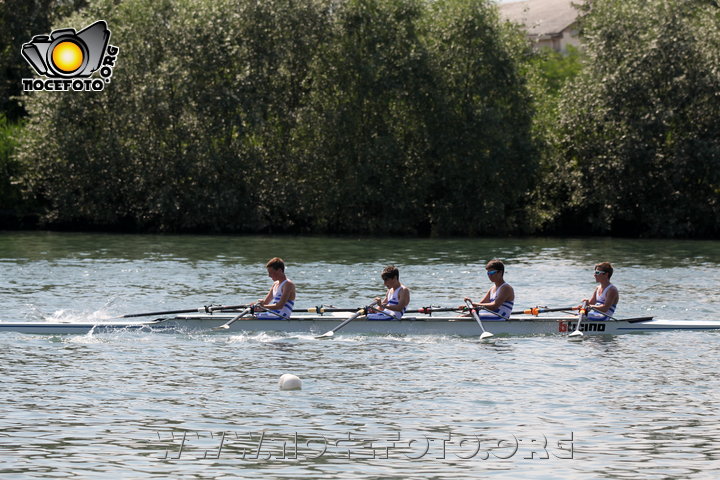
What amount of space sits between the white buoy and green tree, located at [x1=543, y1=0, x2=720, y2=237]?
4666cm

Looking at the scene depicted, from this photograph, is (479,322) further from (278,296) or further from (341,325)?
(278,296)

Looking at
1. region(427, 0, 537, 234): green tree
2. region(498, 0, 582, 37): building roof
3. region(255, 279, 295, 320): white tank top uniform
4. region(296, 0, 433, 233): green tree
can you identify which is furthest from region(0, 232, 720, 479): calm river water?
region(498, 0, 582, 37): building roof

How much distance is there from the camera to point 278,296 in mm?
23891

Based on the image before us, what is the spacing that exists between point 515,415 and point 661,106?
158ft

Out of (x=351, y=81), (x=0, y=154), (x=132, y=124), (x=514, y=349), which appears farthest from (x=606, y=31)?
(x=514, y=349)

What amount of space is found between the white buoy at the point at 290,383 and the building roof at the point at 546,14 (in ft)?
367

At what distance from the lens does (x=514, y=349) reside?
74.3ft

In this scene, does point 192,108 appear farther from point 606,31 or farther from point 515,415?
point 515,415

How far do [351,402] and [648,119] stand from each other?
1868 inches

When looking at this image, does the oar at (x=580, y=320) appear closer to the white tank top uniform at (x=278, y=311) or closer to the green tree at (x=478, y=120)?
the white tank top uniform at (x=278, y=311)

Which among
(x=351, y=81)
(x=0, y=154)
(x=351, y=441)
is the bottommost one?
(x=351, y=441)

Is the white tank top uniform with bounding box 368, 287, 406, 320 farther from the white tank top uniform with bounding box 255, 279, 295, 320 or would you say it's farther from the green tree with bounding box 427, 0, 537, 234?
the green tree with bounding box 427, 0, 537, 234

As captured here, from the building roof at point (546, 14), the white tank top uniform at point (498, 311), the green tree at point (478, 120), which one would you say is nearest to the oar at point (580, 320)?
the white tank top uniform at point (498, 311)

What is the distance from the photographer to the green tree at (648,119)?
61188 millimetres
